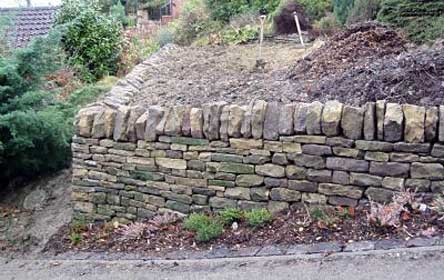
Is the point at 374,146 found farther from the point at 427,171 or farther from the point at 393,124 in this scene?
the point at 427,171

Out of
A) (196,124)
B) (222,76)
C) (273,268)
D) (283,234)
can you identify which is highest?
(222,76)

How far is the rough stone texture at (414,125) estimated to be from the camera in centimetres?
470

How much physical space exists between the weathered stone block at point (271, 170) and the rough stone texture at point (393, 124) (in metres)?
0.98

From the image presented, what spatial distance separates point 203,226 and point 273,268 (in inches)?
39.0

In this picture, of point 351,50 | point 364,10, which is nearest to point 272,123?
point 351,50

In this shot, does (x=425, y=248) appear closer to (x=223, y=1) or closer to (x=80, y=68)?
(x=80, y=68)

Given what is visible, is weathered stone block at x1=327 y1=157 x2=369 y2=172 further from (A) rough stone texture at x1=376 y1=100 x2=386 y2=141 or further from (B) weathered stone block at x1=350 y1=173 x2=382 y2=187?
(A) rough stone texture at x1=376 y1=100 x2=386 y2=141

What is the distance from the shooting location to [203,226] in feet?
17.7

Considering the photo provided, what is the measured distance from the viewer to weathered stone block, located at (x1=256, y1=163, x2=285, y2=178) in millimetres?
5373

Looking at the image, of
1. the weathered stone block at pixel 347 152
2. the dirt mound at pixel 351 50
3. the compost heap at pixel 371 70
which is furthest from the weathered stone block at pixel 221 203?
the dirt mound at pixel 351 50

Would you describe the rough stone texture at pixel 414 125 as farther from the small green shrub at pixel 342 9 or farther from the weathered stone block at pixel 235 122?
the small green shrub at pixel 342 9

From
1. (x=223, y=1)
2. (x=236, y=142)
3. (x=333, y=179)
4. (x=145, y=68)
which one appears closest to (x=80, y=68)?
(x=145, y=68)

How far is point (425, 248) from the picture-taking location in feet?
14.2

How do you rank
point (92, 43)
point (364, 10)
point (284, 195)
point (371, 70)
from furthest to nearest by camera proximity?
point (92, 43)
point (364, 10)
point (371, 70)
point (284, 195)
